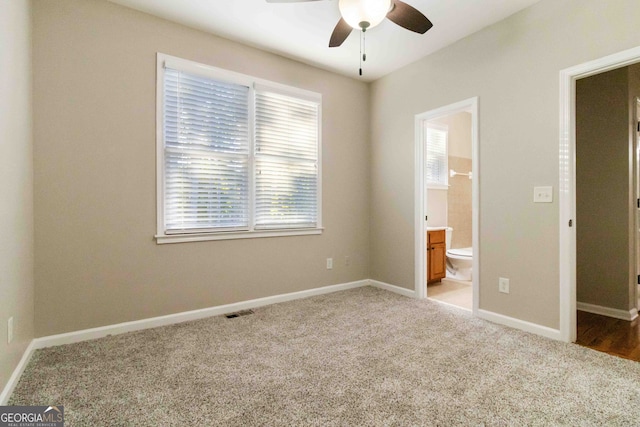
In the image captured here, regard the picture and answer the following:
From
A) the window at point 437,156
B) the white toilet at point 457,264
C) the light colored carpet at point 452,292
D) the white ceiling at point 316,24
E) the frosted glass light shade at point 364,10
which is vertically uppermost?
the white ceiling at point 316,24

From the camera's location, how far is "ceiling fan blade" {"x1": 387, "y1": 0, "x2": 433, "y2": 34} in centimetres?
204

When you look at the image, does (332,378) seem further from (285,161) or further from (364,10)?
(285,161)

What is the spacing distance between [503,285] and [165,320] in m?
3.04

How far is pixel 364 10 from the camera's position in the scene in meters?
1.88

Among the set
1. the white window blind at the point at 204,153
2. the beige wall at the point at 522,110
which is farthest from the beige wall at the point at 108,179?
the beige wall at the point at 522,110

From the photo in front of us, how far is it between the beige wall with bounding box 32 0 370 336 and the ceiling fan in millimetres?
1417

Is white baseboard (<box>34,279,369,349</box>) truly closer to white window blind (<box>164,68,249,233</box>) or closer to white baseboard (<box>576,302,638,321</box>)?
white window blind (<box>164,68,249,233</box>)

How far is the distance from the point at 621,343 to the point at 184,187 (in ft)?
12.5

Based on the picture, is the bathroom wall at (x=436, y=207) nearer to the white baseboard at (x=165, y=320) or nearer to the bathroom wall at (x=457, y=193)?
the bathroom wall at (x=457, y=193)

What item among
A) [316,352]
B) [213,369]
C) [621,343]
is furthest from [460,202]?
[213,369]

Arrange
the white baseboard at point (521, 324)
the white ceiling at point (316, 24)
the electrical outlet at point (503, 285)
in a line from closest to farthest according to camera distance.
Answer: the white baseboard at point (521, 324), the white ceiling at point (316, 24), the electrical outlet at point (503, 285)

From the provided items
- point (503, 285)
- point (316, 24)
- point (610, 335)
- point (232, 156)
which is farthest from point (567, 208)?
point (232, 156)

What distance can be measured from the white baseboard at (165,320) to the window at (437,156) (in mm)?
2331

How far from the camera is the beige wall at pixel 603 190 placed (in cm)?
301
